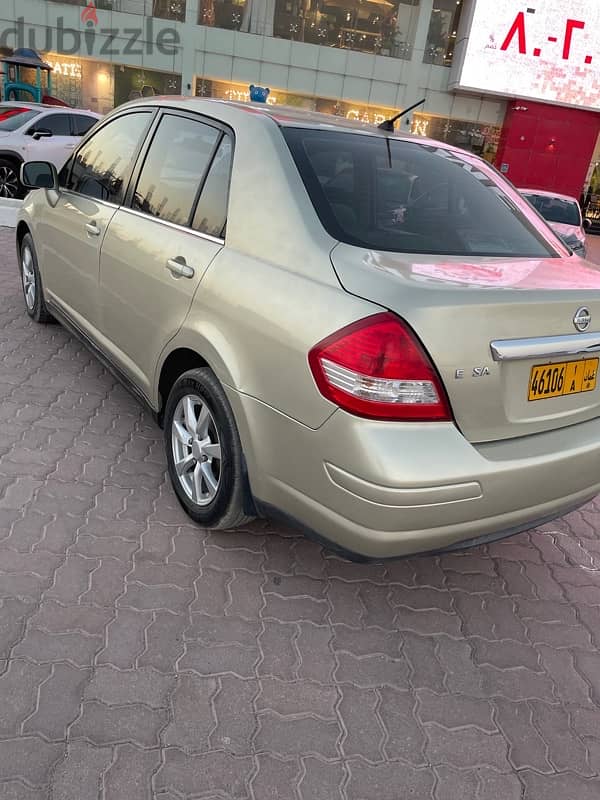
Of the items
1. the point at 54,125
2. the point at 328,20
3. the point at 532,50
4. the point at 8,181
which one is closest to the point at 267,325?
the point at 8,181

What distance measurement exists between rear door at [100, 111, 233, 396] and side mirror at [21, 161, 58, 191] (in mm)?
1232

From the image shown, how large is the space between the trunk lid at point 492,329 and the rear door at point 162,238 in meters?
0.76

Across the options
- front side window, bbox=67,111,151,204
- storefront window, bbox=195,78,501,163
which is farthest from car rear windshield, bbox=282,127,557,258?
storefront window, bbox=195,78,501,163

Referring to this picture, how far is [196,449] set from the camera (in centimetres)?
269

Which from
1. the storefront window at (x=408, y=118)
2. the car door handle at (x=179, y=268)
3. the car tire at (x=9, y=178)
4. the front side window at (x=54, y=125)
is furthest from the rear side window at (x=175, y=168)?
the storefront window at (x=408, y=118)

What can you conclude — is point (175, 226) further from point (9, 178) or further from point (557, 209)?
point (557, 209)

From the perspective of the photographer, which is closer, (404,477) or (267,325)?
(404,477)

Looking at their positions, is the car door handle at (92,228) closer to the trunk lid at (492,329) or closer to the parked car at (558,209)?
the trunk lid at (492,329)

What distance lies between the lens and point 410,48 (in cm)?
2516

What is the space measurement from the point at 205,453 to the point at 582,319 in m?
1.54

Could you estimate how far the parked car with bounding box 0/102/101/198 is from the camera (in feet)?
34.6

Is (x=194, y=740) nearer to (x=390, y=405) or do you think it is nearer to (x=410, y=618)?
(x=410, y=618)

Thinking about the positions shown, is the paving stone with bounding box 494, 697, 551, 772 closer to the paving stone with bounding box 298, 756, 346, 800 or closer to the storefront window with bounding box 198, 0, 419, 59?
the paving stone with bounding box 298, 756, 346, 800

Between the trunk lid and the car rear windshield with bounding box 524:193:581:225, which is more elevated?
the trunk lid
